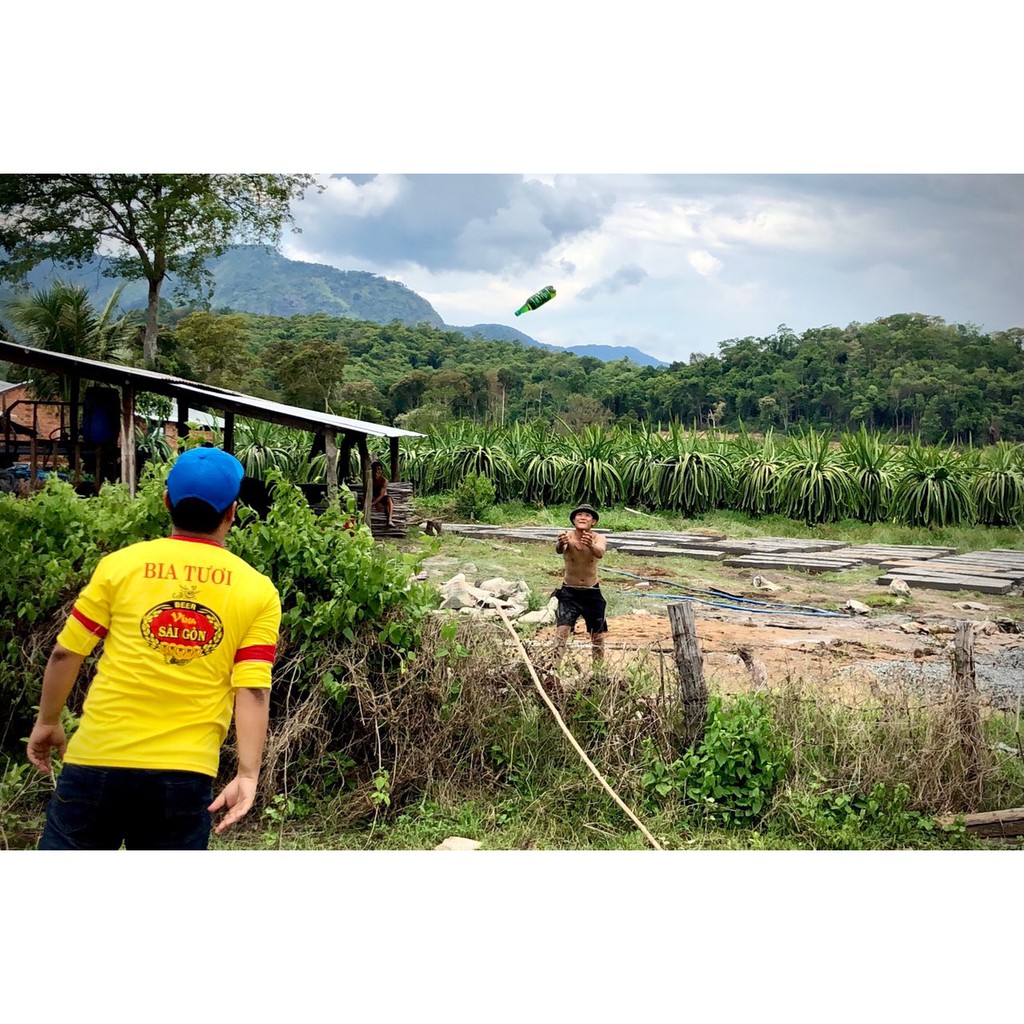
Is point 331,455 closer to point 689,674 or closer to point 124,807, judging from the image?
point 689,674

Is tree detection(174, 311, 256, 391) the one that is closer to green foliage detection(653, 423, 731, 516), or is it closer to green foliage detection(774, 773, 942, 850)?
green foliage detection(653, 423, 731, 516)

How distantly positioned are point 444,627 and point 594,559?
1.22 metres

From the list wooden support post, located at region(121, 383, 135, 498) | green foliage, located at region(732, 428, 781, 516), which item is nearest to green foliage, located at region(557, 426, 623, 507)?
green foliage, located at region(732, 428, 781, 516)

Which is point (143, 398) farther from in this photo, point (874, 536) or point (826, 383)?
point (826, 383)

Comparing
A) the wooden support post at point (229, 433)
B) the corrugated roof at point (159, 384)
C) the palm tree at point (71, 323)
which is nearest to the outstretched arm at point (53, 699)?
the corrugated roof at point (159, 384)

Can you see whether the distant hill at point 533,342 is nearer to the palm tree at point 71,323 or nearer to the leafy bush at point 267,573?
the palm tree at point 71,323

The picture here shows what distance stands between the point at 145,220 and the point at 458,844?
12.5 feet

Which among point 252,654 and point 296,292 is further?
point 296,292

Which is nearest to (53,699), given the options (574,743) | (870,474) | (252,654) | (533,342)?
(252,654)

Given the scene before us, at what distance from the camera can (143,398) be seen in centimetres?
427

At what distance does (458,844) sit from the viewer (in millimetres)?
3039

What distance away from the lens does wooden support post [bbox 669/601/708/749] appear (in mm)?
3188

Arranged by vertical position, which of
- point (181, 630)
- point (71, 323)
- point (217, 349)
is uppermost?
point (71, 323)
